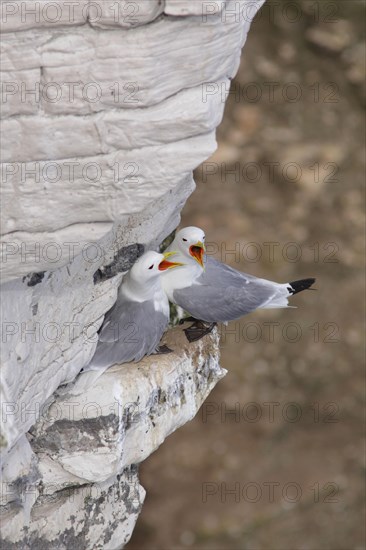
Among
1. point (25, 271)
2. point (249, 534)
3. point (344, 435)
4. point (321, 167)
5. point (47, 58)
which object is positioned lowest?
point (249, 534)

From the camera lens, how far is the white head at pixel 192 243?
11.3 feet

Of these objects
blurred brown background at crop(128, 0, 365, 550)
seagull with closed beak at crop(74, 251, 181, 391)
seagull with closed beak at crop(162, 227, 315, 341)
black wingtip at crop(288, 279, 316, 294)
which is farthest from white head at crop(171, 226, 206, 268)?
blurred brown background at crop(128, 0, 365, 550)

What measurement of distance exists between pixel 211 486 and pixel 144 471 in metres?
0.49

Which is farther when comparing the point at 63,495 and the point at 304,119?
the point at 304,119

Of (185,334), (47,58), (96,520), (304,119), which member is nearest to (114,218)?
(47,58)

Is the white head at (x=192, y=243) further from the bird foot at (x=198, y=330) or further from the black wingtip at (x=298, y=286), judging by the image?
the black wingtip at (x=298, y=286)

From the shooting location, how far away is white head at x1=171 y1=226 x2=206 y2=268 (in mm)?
3438

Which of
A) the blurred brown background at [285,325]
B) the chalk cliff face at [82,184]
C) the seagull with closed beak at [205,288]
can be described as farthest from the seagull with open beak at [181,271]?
the blurred brown background at [285,325]

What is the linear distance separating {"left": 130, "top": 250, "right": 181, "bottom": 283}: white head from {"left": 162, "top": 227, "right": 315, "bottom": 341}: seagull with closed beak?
190mm

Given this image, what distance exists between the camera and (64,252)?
2805 millimetres

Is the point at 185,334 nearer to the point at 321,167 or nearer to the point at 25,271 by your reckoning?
the point at 25,271

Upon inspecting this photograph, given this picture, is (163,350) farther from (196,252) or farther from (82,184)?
(82,184)

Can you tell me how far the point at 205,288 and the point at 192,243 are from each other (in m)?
0.20

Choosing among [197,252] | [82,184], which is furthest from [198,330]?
[82,184]
